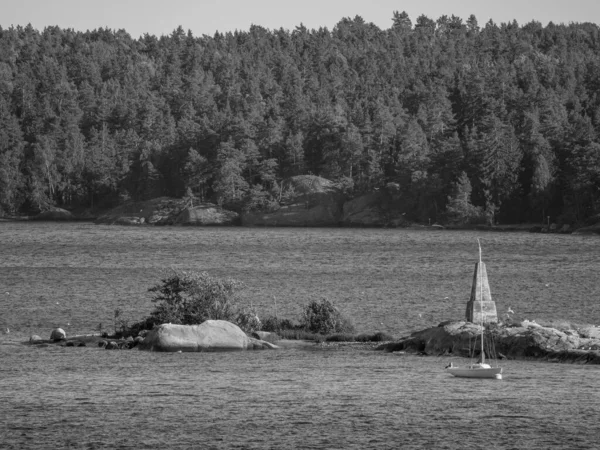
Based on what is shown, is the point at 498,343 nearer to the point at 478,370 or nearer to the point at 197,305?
the point at 478,370

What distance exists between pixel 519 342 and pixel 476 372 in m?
4.80

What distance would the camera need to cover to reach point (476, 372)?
130ft

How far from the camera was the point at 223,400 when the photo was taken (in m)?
36.6

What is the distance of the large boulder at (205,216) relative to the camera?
182 m

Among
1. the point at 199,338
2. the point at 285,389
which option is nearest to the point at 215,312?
the point at 199,338

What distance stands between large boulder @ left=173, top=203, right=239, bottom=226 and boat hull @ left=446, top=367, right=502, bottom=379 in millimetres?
142912

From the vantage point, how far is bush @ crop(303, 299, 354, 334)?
52000mm

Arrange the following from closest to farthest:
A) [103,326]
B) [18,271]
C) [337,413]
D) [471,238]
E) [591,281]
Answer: [337,413], [103,326], [591,281], [18,271], [471,238]

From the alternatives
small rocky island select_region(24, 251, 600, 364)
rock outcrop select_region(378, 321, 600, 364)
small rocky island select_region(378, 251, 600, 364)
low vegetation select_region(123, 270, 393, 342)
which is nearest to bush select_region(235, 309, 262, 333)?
low vegetation select_region(123, 270, 393, 342)

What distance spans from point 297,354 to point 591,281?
41.7m

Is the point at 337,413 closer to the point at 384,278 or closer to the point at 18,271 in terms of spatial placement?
the point at 384,278

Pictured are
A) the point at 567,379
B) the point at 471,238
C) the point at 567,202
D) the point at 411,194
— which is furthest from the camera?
the point at 411,194

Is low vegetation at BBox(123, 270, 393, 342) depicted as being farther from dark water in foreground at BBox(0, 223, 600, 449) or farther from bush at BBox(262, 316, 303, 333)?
dark water in foreground at BBox(0, 223, 600, 449)

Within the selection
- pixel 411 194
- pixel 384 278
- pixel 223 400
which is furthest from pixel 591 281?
pixel 411 194
